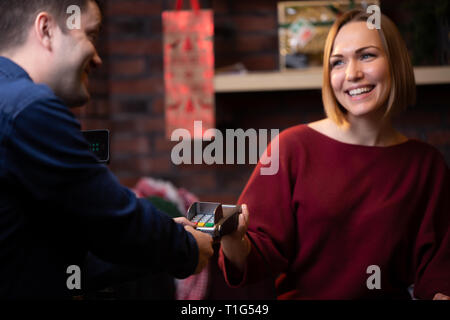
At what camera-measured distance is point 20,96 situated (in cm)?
63

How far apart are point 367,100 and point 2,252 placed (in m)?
0.81

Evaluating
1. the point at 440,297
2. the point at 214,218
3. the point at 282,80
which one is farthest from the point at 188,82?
the point at 440,297

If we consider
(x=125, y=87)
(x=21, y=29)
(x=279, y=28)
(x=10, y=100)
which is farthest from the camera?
(x=125, y=87)

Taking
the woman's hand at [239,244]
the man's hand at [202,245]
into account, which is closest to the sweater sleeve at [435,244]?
the woman's hand at [239,244]

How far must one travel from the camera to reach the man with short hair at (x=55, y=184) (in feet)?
2.07

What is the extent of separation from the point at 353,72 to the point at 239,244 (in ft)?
1.51

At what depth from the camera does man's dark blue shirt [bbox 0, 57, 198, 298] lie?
2.06ft

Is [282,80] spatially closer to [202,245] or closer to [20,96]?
[202,245]

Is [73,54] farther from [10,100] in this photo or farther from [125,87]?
[125,87]

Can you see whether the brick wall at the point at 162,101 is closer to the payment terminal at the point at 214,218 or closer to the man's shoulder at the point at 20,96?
the payment terminal at the point at 214,218

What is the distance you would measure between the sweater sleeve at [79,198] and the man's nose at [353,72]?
0.56 m

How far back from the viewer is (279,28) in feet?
5.58

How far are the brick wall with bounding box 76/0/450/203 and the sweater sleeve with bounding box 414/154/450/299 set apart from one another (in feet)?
2.40

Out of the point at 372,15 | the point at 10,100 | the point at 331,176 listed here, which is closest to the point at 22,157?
the point at 10,100
